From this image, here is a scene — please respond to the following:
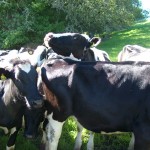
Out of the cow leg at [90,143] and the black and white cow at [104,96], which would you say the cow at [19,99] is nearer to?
the black and white cow at [104,96]

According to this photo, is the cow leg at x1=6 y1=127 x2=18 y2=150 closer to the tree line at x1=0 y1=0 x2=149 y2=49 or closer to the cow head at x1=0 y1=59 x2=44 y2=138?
the cow head at x1=0 y1=59 x2=44 y2=138

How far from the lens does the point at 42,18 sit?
17.3m

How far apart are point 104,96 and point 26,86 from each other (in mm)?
1021

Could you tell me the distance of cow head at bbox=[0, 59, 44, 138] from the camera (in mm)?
4641

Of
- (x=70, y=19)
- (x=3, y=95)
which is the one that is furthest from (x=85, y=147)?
(x=70, y=19)

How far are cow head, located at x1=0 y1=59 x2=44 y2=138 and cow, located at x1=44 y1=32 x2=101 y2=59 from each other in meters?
1.27

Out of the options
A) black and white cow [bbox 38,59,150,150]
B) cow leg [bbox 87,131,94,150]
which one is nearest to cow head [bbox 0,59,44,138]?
black and white cow [bbox 38,59,150,150]

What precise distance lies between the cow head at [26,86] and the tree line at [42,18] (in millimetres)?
10892

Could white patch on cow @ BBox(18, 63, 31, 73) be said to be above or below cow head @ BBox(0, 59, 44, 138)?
above

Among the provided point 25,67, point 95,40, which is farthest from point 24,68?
point 95,40

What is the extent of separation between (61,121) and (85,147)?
4.45 ft

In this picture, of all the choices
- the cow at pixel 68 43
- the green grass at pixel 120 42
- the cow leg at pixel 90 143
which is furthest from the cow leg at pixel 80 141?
the green grass at pixel 120 42

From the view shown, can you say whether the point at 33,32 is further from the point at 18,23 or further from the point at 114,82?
the point at 114,82

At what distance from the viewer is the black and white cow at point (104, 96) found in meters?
4.51
